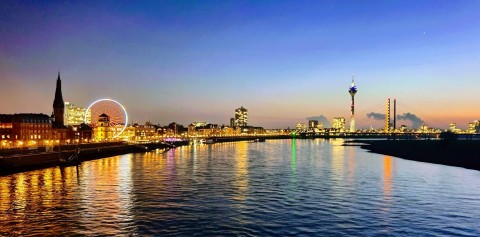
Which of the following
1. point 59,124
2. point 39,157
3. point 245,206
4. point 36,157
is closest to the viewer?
point 245,206

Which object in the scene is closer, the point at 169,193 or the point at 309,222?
the point at 309,222

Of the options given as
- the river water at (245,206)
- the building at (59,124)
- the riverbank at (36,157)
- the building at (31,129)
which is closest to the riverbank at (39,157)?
the riverbank at (36,157)

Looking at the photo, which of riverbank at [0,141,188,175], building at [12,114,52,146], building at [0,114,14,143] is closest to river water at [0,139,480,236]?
riverbank at [0,141,188,175]

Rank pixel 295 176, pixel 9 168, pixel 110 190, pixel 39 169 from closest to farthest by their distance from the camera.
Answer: pixel 110 190, pixel 295 176, pixel 9 168, pixel 39 169

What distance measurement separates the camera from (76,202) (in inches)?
1640

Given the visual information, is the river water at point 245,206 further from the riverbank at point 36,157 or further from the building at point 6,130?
the building at point 6,130

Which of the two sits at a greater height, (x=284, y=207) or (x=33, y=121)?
(x=33, y=121)

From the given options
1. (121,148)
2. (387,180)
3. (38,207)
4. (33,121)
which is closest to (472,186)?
(387,180)

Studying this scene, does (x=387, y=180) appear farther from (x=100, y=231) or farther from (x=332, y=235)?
(x=100, y=231)

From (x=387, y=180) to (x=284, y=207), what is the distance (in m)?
26.1

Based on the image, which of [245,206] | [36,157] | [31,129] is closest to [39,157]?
[36,157]

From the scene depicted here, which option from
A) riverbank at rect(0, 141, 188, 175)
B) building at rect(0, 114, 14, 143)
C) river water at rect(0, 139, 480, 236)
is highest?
building at rect(0, 114, 14, 143)

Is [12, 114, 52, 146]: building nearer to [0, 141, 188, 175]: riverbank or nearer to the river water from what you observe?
[0, 141, 188, 175]: riverbank

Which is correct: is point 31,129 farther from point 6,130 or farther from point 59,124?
point 59,124
